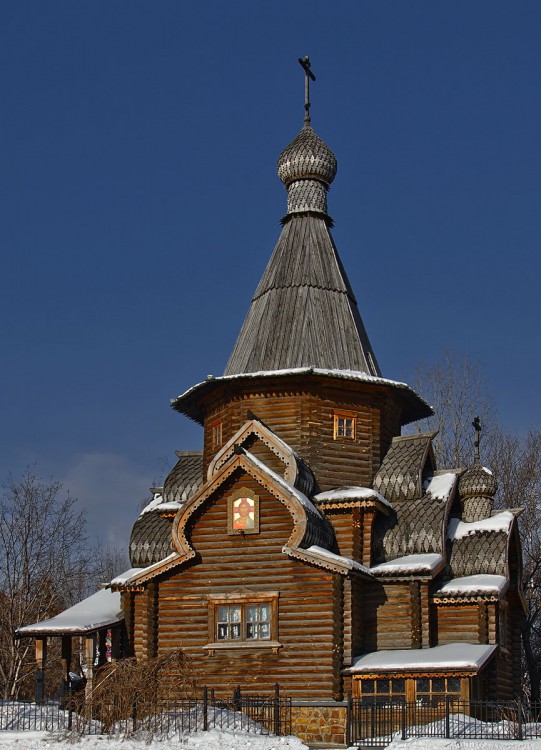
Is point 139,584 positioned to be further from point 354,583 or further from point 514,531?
point 514,531

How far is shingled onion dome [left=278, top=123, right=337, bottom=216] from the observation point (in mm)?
30188

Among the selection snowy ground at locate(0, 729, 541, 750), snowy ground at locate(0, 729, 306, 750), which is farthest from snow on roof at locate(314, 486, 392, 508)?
snowy ground at locate(0, 729, 306, 750)

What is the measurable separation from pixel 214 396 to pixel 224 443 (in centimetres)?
124

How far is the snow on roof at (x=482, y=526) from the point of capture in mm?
25875

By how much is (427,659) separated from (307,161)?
13426 millimetres

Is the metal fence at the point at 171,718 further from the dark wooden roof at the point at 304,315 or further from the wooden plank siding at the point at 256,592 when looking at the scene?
the dark wooden roof at the point at 304,315

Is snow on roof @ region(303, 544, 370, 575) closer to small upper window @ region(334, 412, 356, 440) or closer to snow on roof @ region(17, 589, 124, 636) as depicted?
small upper window @ region(334, 412, 356, 440)

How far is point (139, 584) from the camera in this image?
82.9 ft

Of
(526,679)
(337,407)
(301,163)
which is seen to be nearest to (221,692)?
(337,407)

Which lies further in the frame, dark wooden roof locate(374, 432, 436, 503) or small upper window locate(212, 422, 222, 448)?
small upper window locate(212, 422, 222, 448)

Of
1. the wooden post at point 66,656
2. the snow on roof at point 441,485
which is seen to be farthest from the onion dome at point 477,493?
the wooden post at point 66,656

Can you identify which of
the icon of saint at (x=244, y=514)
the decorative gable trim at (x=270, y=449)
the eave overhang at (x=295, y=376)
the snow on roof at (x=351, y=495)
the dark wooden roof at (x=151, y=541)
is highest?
the eave overhang at (x=295, y=376)

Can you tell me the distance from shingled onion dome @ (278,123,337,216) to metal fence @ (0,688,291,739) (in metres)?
12.9

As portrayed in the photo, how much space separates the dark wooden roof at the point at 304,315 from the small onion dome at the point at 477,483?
3251 millimetres
